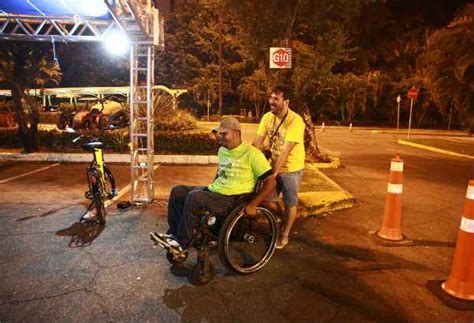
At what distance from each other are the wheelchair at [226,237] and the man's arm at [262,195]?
0.21ft

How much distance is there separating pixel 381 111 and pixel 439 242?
110ft

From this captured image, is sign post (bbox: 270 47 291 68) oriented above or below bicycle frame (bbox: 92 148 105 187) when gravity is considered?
above

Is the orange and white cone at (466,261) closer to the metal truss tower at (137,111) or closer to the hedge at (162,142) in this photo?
the metal truss tower at (137,111)

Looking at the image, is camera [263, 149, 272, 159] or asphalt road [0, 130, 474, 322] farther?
camera [263, 149, 272, 159]

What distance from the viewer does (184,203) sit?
4.44 meters

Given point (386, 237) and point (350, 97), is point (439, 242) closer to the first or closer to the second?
point (386, 237)

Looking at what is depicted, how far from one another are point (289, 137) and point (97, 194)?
296cm

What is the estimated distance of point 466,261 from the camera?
4125 millimetres

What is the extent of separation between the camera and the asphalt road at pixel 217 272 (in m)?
3.79

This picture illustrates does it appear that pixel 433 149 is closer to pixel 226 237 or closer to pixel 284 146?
pixel 284 146

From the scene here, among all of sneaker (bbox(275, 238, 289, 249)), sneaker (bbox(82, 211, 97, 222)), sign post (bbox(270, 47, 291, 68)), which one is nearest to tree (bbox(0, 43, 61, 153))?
sneaker (bbox(82, 211, 97, 222))

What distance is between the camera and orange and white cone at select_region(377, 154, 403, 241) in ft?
18.5

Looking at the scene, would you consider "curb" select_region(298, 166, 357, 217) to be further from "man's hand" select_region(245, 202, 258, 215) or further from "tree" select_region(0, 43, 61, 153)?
"tree" select_region(0, 43, 61, 153)

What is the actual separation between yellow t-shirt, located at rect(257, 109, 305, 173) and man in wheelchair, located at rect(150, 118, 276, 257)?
0.71m
